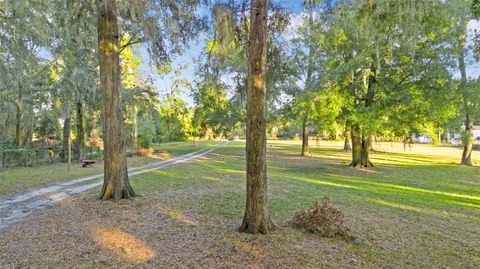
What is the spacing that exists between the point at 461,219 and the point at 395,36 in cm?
849

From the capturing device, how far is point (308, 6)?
6.14 metres

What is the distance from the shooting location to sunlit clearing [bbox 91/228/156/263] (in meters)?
4.12

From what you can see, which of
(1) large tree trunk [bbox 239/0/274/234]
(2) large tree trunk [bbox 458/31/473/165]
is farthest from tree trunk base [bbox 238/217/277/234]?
(2) large tree trunk [bbox 458/31/473/165]

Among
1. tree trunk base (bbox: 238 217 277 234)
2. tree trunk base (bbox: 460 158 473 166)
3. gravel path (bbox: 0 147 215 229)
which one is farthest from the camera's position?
tree trunk base (bbox: 460 158 473 166)

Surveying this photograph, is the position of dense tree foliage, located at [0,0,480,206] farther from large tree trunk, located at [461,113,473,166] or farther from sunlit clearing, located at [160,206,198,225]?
sunlit clearing, located at [160,206,198,225]

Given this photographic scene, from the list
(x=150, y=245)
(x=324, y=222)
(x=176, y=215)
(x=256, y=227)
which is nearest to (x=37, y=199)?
(x=176, y=215)

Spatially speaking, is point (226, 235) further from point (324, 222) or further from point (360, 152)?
point (360, 152)

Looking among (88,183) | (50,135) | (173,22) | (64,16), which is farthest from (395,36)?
(50,135)

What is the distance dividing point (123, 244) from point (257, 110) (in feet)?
9.49

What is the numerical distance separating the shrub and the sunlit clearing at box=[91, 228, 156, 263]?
2.61m

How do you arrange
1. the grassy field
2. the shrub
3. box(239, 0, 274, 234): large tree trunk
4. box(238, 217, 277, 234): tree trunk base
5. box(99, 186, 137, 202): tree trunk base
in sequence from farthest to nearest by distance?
box(99, 186, 137, 202): tree trunk base → the shrub → box(238, 217, 277, 234): tree trunk base → box(239, 0, 274, 234): large tree trunk → the grassy field

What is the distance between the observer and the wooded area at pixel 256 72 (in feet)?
17.7

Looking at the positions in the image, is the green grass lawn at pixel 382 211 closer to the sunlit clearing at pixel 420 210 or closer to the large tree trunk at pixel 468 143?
the sunlit clearing at pixel 420 210

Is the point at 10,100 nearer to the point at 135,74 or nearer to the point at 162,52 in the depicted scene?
the point at 135,74
